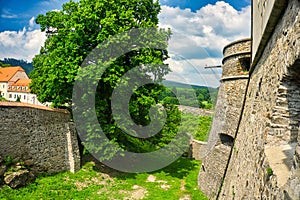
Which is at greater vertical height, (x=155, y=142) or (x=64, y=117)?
(x=64, y=117)

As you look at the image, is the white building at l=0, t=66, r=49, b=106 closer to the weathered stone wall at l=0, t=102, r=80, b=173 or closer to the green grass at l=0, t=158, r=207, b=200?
the weathered stone wall at l=0, t=102, r=80, b=173

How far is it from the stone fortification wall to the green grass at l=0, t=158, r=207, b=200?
1.01 m

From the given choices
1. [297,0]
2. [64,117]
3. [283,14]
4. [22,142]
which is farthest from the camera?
A: [64,117]

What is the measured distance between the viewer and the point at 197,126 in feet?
63.3

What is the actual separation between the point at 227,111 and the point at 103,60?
18.5 feet

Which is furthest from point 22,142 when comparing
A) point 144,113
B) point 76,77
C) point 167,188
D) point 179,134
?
point 179,134

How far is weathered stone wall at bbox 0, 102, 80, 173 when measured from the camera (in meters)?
9.86

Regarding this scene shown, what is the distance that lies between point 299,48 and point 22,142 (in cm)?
1044

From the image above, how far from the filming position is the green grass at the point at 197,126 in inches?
702

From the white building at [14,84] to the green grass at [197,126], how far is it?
28941 millimetres

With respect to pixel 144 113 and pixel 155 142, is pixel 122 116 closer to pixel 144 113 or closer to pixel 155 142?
pixel 144 113

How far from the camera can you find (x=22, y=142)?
1040 centimetres

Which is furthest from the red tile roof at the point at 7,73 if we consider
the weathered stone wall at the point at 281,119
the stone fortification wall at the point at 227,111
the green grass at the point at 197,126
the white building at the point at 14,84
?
the weathered stone wall at the point at 281,119

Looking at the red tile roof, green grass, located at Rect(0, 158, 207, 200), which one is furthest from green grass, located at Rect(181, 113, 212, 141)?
the red tile roof
